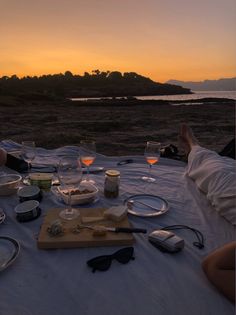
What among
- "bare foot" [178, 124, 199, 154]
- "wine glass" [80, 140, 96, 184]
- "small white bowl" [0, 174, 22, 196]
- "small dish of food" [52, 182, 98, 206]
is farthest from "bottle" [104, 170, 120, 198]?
"bare foot" [178, 124, 199, 154]

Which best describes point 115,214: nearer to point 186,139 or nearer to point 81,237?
point 81,237

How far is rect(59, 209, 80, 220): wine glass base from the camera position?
1.45 m

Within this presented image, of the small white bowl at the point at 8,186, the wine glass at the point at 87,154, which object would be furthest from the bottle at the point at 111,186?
the small white bowl at the point at 8,186

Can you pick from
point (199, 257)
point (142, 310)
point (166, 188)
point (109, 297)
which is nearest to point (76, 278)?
point (109, 297)

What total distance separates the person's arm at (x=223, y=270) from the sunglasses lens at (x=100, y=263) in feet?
1.36

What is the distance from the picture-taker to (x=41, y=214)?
5.16 feet

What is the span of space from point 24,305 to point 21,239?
42 centimetres

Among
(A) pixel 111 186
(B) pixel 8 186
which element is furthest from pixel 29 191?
(A) pixel 111 186

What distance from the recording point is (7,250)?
121 centimetres

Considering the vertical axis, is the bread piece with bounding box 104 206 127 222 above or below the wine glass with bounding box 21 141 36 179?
below

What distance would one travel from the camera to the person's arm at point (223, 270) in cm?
106

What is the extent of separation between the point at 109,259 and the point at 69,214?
0.41 meters

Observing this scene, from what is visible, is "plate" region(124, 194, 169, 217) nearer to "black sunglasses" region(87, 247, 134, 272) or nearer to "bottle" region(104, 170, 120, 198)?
"bottle" region(104, 170, 120, 198)


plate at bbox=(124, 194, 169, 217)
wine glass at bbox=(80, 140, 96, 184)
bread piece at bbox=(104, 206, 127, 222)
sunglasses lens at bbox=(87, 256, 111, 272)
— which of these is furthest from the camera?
wine glass at bbox=(80, 140, 96, 184)
